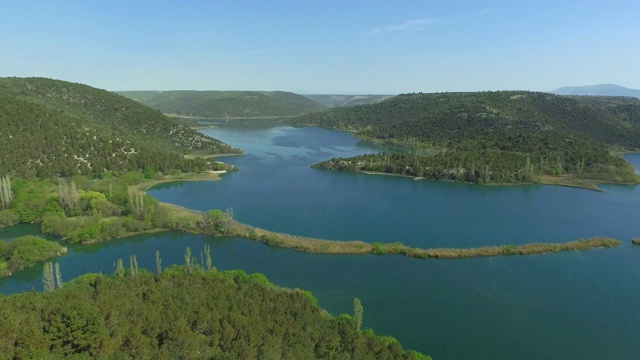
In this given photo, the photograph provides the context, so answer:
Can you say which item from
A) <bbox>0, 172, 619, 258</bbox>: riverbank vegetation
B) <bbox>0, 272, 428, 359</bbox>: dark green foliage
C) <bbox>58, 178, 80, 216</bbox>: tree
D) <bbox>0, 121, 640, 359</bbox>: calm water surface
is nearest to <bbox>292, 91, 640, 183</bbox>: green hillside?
<bbox>0, 121, 640, 359</bbox>: calm water surface

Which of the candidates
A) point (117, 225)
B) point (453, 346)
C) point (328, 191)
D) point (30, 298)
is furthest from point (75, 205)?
point (453, 346)

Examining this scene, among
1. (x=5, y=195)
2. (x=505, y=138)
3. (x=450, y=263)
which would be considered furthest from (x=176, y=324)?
(x=505, y=138)

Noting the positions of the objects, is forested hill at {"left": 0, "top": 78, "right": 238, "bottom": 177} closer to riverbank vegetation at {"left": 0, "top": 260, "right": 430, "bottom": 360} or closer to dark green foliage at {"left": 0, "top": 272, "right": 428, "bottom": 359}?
riverbank vegetation at {"left": 0, "top": 260, "right": 430, "bottom": 360}

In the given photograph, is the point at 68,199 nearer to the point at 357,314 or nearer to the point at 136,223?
the point at 136,223

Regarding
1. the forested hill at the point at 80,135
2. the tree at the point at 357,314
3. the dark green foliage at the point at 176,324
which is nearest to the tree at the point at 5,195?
the forested hill at the point at 80,135

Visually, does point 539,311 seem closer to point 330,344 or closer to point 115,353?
point 330,344
